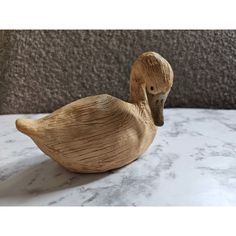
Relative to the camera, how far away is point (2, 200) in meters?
0.51

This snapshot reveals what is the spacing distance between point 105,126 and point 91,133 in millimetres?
24

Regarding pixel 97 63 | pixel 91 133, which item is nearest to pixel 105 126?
pixel 91 133

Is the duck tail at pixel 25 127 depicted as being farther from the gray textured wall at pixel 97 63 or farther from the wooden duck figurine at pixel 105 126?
the gray textured wall at pixel 97 63

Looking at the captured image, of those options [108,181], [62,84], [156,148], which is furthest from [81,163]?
[62,84]

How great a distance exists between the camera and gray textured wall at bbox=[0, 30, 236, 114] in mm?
906

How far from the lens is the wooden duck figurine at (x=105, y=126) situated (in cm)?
52

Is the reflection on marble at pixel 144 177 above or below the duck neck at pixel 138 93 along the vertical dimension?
below

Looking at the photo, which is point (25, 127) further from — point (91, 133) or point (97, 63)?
point (97, 63)

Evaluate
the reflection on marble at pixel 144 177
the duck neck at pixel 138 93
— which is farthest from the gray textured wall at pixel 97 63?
the duck neck at pixel 138 93

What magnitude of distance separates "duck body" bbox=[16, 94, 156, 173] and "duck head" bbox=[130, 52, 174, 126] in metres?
0.04

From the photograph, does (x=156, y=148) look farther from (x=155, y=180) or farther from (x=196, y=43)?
(x=196, y=43)

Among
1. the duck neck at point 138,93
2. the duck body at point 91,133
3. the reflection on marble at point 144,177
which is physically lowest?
the reflection on marble at point 144,177

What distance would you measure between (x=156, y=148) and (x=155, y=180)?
0.44 ft

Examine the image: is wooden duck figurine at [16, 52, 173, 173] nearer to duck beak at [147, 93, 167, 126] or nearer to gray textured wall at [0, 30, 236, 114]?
duck beak at [147, 93, 167, 126]
